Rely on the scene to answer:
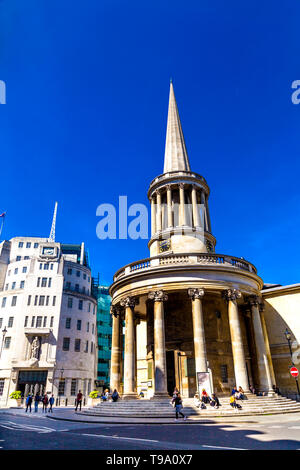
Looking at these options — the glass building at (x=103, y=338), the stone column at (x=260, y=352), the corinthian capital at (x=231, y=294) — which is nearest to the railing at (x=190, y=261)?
the corinthian capital at (x=231, y=294)

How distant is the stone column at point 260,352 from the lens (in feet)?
79.7

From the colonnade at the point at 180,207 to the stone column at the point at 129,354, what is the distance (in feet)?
38.3

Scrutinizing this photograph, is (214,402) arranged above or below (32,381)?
below

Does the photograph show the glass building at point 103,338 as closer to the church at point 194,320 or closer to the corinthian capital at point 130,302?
the church at point 194,320

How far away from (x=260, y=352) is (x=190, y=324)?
20.0 feet

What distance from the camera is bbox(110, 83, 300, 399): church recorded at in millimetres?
23547

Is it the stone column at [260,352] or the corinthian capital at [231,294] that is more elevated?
the corinthian capital at [231,294]

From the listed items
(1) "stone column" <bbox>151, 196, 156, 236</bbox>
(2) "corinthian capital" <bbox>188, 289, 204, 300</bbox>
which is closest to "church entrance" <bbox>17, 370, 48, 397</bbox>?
(1) "stone column" <bbox>151, 196, 156, 236</bbox>

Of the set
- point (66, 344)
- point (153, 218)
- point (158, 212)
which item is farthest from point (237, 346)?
point (66, 344)

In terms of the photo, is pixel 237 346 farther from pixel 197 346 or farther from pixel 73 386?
pixel 73 386

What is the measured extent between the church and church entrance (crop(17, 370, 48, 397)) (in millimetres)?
26619

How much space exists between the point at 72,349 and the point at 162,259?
127 feet

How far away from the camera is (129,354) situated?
2459 cm
